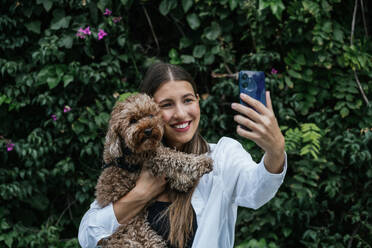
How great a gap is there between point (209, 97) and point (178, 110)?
1.81 metres

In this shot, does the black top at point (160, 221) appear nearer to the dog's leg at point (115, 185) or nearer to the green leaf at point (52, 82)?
the dog's leg at point (115, 185)

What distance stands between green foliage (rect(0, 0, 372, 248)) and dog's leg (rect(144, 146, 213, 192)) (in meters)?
1.57

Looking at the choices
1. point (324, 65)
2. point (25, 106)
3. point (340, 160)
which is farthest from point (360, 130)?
point (25, 106)

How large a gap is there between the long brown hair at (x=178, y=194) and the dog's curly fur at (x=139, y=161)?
73 mm

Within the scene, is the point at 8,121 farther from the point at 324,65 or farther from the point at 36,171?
the point at 324,65

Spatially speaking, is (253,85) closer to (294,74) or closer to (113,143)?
(113,143)

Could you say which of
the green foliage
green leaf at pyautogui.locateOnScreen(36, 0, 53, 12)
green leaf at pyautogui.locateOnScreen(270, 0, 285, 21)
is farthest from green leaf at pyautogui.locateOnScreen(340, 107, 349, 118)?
green leaf at pyautogui.locateOnScreen(36, 0, 53, 12)

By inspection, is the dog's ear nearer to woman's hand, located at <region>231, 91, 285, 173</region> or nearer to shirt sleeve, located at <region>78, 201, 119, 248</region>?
shirt sleeve, located at <region>78, 201, 119, 248</region>

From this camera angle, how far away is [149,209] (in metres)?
2.00

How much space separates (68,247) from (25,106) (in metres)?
1.75

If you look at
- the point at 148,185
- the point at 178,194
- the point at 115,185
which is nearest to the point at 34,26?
the point at 115,185

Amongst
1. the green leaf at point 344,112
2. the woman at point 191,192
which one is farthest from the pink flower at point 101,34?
the green leaf at point 344,112

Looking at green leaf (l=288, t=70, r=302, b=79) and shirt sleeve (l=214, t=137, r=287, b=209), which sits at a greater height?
green leaf (l=288, t=70, r=302, b=79)

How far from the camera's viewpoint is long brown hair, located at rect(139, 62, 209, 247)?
6.06ft
